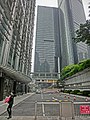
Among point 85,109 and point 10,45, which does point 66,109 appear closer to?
point 85,109

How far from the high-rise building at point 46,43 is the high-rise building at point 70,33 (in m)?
8.73

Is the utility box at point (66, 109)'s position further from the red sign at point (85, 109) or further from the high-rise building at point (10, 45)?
the high-rise building at point (10, 45)

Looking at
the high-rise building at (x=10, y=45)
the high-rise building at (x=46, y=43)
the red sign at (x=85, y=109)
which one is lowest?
the red sign at (x=85, y=109)

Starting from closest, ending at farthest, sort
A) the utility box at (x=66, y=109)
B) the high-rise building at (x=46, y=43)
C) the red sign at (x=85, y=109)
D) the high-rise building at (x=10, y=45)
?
the utility box at (x=66, y=109)
the red sign at (x=85, y=109)
the high-rise building at (x=10, y=45)
the high-rise building at (x=46, y=43)

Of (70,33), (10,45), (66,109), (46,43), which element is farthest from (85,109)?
(46,43)

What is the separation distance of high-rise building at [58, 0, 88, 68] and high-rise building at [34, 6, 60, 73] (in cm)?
873

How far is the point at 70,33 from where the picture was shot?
387ft

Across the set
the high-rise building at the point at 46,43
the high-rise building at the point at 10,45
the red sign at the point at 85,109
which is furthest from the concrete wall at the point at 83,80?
the high-rise building at the point at 46,43

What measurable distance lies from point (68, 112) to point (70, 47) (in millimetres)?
121215

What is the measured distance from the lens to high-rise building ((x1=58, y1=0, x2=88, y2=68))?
118869mm

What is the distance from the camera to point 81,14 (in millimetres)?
152625

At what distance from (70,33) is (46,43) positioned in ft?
138

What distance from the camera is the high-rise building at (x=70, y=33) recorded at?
119 m

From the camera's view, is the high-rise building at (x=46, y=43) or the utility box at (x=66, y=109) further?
the high-rise building at (x=46, y=43)
